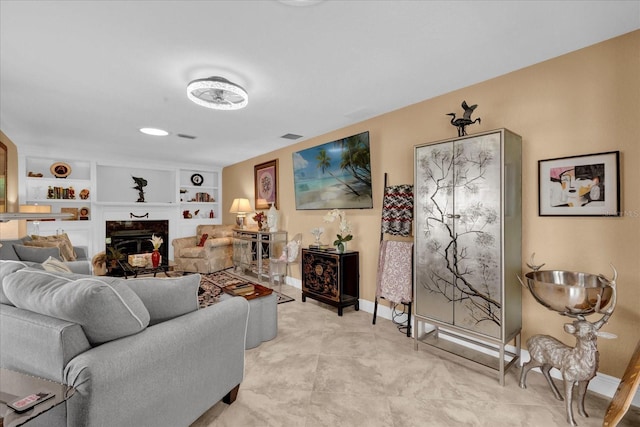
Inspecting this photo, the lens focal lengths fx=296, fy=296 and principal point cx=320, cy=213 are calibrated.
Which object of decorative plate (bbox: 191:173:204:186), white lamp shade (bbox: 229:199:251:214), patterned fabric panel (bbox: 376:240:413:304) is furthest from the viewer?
decorative plate (bbox: 191:173:204:186)

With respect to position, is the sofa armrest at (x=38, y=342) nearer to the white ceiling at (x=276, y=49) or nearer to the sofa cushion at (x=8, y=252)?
the white ceiling at (x=276, y=49)

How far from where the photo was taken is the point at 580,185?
215cm

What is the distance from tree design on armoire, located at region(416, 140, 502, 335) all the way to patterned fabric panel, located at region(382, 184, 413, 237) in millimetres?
427

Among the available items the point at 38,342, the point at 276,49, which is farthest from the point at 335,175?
the point at 38,342

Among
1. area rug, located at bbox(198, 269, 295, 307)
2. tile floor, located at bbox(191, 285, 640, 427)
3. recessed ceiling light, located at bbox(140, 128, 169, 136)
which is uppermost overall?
recessed ceiling light, located at bbox(140, 128, 169, 136)

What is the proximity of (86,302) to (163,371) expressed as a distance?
481mm

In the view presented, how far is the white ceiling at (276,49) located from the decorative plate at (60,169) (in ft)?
9.07

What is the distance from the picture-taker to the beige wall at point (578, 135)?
6.48ft

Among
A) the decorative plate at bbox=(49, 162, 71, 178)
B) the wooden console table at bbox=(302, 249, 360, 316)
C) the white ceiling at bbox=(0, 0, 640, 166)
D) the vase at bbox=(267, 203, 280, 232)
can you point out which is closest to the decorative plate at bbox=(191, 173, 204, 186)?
the decorative plate at bbox=(49, 162, 71, 178)

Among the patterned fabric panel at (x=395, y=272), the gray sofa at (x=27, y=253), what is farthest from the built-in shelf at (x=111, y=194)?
the patterned fabric panel at (x=395, y=272)

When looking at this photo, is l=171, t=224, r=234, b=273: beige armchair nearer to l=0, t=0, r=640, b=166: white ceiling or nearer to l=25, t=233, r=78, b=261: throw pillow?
l=25, t=233, r=78, b=261: throw pillow

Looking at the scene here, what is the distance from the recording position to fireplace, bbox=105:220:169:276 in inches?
251

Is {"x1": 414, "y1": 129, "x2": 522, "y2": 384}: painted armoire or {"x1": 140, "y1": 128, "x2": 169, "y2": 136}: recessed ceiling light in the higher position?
{"x1": 140, "y1": 128, "x2": 169, "y2": 136}: recessed ceiling light

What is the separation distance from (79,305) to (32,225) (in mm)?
5839
